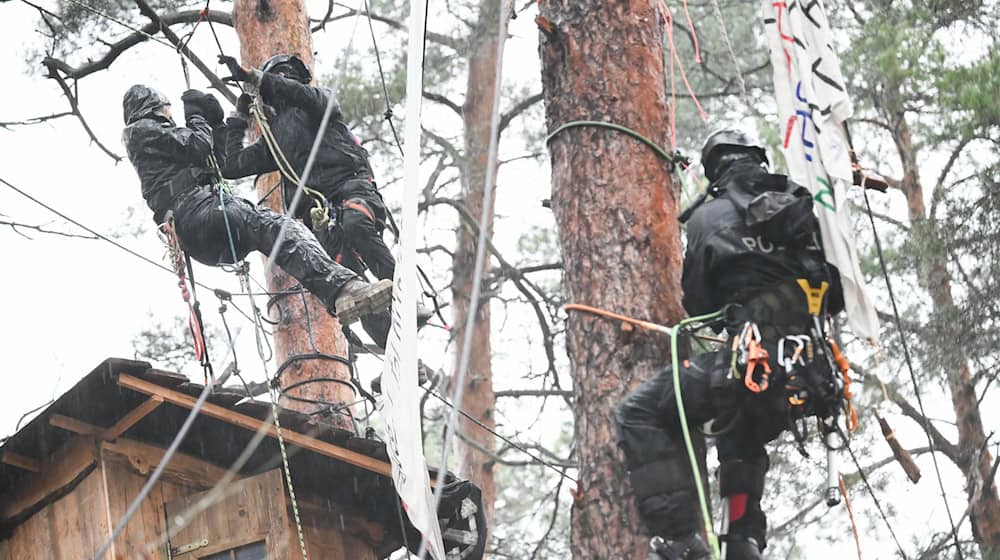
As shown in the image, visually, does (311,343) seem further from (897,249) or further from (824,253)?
(897,249)

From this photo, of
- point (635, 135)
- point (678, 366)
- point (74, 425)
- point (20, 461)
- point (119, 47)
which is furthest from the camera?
point (119, 47)

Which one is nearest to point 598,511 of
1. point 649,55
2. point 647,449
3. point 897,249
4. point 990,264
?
point 647,449

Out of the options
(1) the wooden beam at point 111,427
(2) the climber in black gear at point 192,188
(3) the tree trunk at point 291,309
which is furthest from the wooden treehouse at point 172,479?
(3) the tree trunk at point 291,309

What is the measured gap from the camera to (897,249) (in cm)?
1377

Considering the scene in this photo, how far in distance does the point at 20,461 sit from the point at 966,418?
8.12 metres

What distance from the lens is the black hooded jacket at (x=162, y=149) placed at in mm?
9328

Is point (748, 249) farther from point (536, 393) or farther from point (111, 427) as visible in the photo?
point (536, 393)

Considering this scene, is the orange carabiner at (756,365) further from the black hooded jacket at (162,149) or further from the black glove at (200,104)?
the black glove at (200,104)

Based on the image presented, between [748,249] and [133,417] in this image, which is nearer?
[748,249]

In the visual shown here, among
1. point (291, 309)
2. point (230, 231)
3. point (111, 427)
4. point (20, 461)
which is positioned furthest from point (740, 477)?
point (291, 309)

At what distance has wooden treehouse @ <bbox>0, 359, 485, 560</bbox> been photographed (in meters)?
8.38

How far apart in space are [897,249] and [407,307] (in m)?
8.31

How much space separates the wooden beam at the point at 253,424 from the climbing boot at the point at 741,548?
2.72 m

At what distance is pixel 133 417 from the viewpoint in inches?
333
